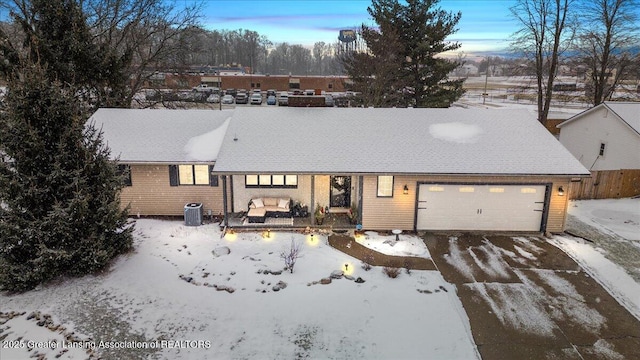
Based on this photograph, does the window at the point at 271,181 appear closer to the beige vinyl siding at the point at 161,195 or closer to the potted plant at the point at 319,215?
the beige vinyl siding at the point at 161,195

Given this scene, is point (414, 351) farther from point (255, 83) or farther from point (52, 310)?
point (255, 83)

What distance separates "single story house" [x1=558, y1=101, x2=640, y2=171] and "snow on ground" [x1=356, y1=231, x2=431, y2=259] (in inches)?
609

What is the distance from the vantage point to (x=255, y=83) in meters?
73.1

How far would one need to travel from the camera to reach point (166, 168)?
642 inches

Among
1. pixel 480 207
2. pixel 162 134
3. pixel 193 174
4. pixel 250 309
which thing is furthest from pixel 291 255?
pixel 162 134

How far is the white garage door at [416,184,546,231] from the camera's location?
15.5 m

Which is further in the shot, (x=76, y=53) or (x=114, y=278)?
(x=76, y=53)

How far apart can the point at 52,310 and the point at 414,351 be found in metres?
8.96

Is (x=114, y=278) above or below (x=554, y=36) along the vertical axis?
below

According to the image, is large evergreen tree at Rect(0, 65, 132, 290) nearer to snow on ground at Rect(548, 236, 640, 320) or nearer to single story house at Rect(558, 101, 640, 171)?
snow on ground at Rect(548, 236, 640, 320)

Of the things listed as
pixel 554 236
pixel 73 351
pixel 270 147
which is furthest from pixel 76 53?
pixel 554 236

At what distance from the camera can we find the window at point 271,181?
16500mm

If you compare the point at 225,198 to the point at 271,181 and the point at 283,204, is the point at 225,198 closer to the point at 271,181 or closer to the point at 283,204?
the point at 271,181

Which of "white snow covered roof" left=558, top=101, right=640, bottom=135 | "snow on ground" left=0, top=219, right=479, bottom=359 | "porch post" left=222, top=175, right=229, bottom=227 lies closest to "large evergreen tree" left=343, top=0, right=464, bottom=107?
"white snow covered roof" left=558, top=101, right=640, bottom=135
